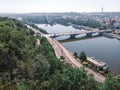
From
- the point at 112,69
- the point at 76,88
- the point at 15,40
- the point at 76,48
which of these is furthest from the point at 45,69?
the point at 76,48

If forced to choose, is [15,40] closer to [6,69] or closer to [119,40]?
[6,69]

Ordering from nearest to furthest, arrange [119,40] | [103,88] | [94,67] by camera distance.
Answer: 1. [103,88]
2. [94,67]
3. [119,40]

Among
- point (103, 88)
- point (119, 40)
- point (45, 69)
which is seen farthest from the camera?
point (119, 40)

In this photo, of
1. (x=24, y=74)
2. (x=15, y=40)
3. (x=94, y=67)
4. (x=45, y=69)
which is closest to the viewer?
(x=24, y=74)

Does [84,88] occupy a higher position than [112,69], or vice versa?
[84,88]

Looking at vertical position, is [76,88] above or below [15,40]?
below

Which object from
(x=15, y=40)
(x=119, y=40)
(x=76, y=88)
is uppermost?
(x=15, y=40)

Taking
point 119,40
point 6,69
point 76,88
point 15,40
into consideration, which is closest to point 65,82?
point 76,88

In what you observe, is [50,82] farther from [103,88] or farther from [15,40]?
[15,40]

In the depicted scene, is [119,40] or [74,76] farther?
[119,40]
